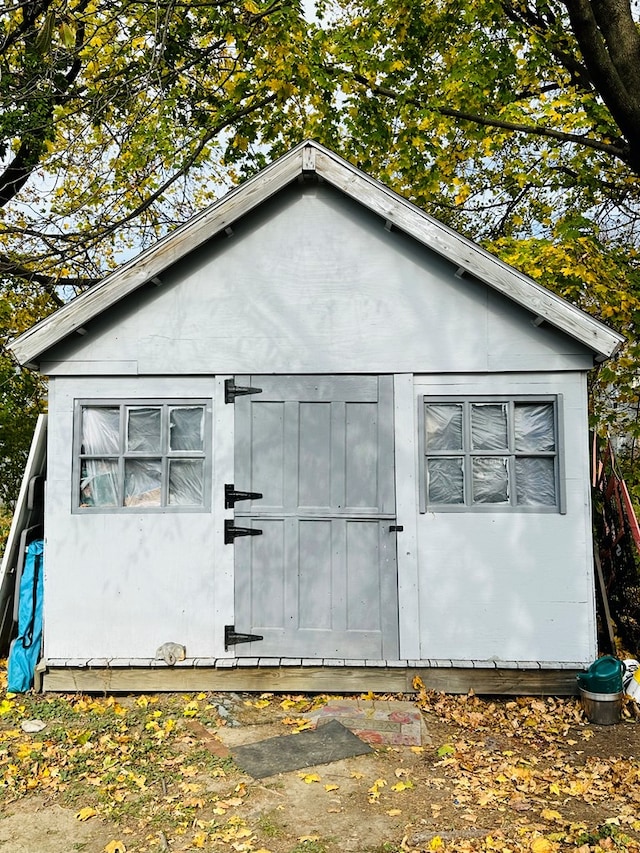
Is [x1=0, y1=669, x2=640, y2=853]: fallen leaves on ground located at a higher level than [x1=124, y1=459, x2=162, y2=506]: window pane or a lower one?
lower

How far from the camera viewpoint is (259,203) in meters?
6.36

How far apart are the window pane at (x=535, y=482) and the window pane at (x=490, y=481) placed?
0.40 feet

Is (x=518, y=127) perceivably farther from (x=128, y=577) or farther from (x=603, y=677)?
(x=128, y=577)

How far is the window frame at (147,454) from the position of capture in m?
6.49

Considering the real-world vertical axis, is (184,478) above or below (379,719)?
above

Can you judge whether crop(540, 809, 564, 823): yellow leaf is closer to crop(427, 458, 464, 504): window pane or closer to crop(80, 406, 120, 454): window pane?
crop(427, 458, 464, 504): window pane

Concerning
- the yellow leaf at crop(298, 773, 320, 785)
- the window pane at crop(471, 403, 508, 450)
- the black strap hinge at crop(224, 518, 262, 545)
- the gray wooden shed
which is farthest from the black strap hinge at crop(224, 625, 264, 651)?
the window pane at crop(471, 403, 508, 450)

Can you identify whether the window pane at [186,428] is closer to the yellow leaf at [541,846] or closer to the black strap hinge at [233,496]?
the black strap hinge at [233,496]

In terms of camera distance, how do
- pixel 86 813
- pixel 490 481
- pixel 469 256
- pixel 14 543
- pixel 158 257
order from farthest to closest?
pixel 14 543, pixel 490 481, pixel 158 257, pixel 469 256, pixel 86 813

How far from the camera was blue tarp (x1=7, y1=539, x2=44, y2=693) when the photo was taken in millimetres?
6434

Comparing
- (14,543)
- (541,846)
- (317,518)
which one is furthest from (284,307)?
(541,846)

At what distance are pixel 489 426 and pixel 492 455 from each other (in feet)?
0.86

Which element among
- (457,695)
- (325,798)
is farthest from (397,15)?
(325,798)

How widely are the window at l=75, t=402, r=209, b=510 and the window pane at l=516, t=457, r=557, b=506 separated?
2812 millimetres
